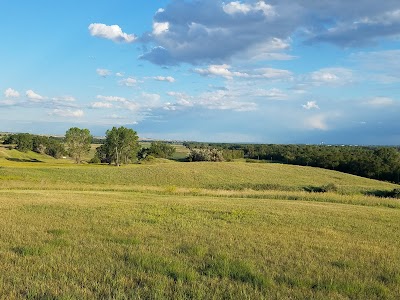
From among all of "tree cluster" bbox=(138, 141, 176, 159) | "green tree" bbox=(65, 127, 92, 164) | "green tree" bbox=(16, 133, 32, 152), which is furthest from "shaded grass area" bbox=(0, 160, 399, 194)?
"green tree" bbox=(16, 133, 32, 152)

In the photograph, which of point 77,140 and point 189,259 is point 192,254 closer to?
point 189,259

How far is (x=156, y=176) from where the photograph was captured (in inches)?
3024

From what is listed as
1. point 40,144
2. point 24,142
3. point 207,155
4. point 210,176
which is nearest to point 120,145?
point 207,155

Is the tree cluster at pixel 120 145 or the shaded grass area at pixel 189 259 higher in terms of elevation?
the tree cluster at pixel 120 145

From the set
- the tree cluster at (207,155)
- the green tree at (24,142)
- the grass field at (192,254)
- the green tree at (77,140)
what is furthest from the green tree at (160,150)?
the grass field at (192,254)

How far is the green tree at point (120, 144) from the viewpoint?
130 metres

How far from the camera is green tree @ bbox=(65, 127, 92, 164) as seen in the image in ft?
428

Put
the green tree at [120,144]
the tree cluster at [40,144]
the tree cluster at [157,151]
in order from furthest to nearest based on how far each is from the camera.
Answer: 1. the tree cluster at [157,151]
2. the tree cluster at [40,144]
3. the green tree at [120,144]

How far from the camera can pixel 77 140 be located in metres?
131

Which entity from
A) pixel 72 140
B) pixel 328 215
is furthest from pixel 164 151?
pixel 328 215

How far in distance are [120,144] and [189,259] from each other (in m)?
125

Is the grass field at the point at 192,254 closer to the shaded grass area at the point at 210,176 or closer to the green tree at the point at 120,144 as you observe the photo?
the shaded grass area at the point at 210,176

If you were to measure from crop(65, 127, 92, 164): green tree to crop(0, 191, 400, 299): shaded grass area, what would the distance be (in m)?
119

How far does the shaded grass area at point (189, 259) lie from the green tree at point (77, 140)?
392 feet
